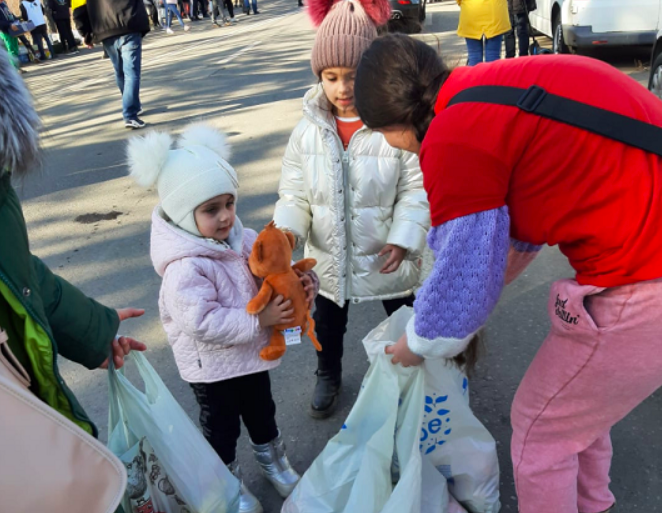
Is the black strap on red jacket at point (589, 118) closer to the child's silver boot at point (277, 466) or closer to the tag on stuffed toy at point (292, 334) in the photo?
the tag on stuffed toy at point (292, 334)

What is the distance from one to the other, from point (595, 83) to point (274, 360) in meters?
1.27

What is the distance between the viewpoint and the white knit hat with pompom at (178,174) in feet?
6.11

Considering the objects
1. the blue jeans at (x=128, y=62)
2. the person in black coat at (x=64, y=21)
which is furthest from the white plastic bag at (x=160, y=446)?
the person in black coat at (x=64, y=21)

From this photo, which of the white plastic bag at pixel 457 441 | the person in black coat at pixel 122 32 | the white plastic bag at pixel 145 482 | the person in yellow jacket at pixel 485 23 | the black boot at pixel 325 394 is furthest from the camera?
the person in black coat at pixel 122 32

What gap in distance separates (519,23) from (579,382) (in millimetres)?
7172

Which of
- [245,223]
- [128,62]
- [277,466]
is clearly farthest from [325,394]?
[128,62]

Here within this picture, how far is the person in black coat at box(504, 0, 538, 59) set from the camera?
7.30 meters

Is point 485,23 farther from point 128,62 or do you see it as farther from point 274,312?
point 274,312

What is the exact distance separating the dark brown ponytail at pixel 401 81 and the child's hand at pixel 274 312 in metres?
0.68

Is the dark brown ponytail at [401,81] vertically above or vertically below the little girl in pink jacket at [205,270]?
above

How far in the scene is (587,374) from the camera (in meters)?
1.51

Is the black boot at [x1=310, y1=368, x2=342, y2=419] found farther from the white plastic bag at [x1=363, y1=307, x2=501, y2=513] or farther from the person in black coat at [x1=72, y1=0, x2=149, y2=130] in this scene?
the person in black coat at [x1=72, y1=0, x2=149, y2=130]

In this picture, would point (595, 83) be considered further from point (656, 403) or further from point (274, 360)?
point (656, 403)

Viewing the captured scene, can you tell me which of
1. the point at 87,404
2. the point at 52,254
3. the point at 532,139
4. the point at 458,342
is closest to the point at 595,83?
the point at 532,139
